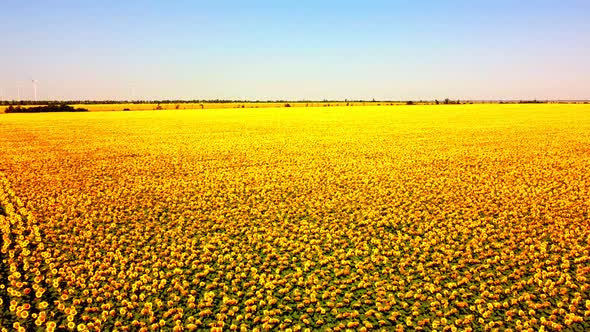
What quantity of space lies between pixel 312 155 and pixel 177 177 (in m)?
8.66

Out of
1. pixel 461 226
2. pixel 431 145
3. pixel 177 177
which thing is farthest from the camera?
pixel 431 145

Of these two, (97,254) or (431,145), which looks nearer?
(97,254)

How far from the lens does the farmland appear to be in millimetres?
6969

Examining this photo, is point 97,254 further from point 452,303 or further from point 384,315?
point 452,303

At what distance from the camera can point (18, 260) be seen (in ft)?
29.2

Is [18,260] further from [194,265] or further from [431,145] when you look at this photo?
[431,145]

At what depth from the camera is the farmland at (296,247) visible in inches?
274

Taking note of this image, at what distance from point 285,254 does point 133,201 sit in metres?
6.69

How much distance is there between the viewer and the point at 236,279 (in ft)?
26.7

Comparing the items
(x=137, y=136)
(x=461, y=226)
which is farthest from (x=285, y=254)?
(x=137, y=136)

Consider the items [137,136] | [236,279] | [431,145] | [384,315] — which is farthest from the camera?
[137,136]

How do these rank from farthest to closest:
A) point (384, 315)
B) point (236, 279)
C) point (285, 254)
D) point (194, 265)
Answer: point (285, 254)
point (194, 265)
point (236, 279)
point (384, 315)

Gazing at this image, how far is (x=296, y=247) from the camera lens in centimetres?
977

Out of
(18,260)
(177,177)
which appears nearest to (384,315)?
(18,260)
